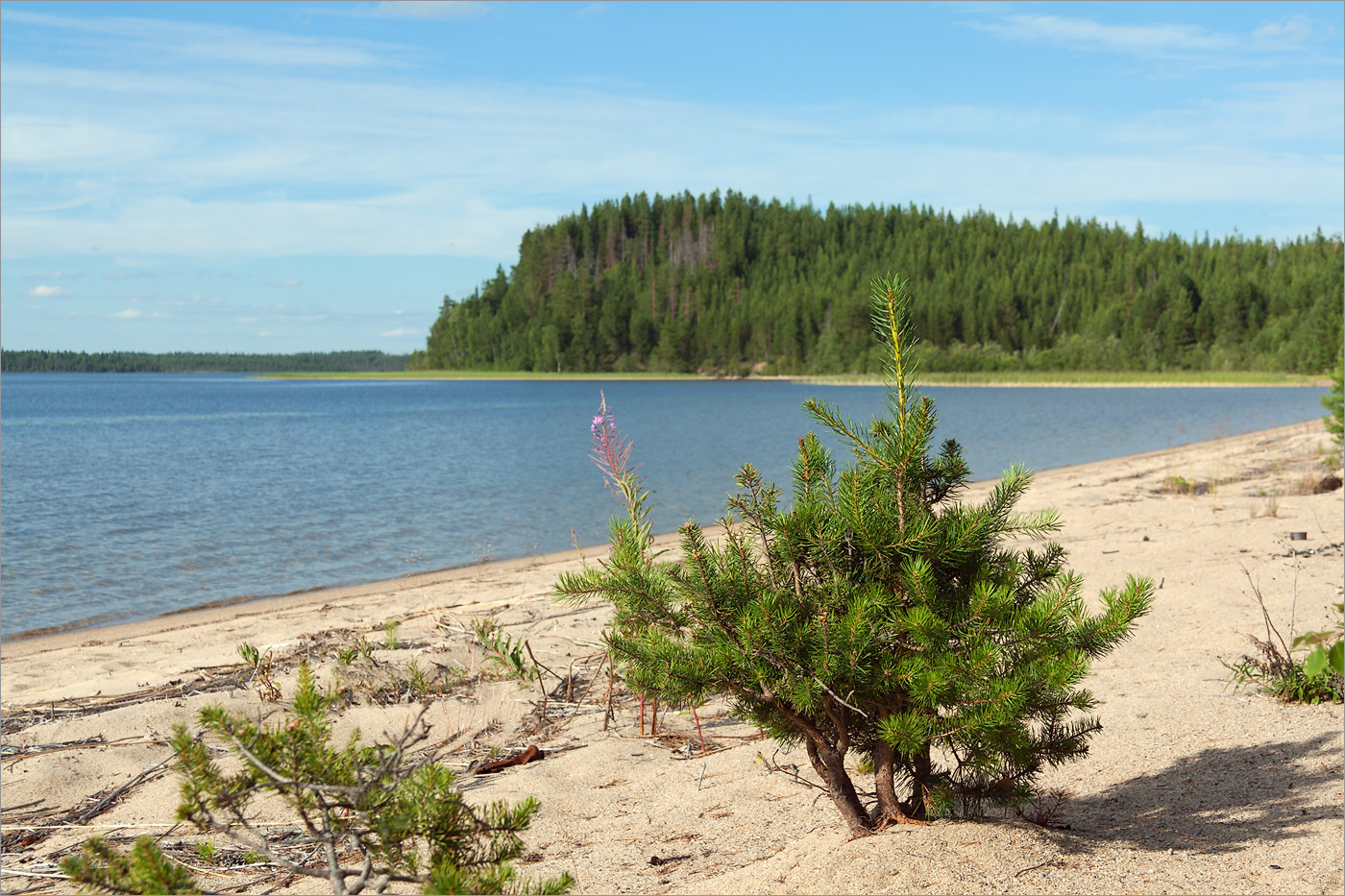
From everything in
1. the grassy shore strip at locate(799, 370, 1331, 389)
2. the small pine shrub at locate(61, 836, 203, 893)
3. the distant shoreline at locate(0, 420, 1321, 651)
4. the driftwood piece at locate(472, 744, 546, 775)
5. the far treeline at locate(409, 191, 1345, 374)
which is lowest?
the distant shoreline at locate(0, 420, 1321, 651)

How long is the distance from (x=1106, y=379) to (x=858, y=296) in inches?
1413

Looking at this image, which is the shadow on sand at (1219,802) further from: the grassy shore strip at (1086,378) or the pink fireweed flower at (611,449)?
the grassy shore strip at (1086,378)

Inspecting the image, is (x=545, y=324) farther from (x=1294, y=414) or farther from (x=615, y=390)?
(x=1294, y=414)

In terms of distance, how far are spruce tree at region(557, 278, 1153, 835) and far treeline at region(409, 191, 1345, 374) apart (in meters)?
89.6

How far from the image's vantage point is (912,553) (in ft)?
9.68

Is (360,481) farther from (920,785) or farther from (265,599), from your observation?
(920,785)

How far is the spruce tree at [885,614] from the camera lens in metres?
2.83

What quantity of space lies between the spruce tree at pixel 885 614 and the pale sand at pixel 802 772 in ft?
1.23

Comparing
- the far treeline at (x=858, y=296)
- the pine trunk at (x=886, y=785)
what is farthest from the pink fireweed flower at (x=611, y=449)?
the far treeline at (x=858, y=296)

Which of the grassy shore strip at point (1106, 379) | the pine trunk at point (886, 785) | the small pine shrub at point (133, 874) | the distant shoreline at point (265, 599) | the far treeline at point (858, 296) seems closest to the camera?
the small pine shrub at point (133, 874)

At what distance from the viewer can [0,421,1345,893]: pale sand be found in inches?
123

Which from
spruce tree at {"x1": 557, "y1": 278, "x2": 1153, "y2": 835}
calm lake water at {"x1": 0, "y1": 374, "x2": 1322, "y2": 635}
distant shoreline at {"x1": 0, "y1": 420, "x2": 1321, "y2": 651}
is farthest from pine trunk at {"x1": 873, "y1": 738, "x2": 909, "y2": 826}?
calm lake water at {"x1": 0, "y1": 374, "x2": 1322, "y2": 635}

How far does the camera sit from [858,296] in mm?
116750

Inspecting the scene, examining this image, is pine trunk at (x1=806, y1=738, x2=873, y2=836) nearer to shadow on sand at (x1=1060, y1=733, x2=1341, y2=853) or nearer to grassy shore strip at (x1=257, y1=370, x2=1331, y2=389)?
shadow on sand at (x1=1060, y1=733, x2=1341, y2=853)
